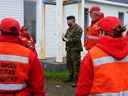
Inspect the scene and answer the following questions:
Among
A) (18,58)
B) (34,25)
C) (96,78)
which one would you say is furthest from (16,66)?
(34,25)

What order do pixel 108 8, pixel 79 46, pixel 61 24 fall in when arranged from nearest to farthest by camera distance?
pixel 79 46 < pixel 61 24 < pixel 108 8

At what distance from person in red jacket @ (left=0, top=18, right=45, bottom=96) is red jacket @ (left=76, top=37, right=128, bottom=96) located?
641mm

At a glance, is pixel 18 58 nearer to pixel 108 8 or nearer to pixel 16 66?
pixel 16 66

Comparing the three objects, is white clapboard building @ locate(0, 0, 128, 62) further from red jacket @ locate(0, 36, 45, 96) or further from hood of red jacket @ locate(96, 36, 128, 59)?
hood of red jacket @ locate(96, 36, 128, 59)

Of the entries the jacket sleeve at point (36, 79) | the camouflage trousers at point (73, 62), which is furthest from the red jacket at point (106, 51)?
the camouflage trousers at point (73, 62)

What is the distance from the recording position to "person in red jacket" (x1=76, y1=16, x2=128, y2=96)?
5793 millimetres

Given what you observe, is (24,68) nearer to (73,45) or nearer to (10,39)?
(10,39)

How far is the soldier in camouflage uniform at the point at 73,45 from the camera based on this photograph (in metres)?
14.6

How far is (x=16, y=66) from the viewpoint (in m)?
6.24

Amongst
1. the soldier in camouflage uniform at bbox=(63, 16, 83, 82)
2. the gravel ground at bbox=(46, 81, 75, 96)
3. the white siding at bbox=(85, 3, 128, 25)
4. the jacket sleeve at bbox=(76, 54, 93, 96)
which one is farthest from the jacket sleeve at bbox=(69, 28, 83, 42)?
the white siding at bbox=(85, 3, 128, 25)

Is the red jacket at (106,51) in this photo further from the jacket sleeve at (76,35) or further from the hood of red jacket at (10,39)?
the jacket sleeve at (76,35)

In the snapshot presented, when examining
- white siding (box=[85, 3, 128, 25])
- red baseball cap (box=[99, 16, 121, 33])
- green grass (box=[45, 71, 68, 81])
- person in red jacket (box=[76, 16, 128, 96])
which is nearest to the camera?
person in red jacket (box=[76, 16, 128, 96])

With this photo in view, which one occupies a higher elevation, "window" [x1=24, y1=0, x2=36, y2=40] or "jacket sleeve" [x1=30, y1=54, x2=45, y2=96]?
"window" [x1=24, y1=0, x2=36, y2=40]

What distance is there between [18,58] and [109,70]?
1101 millimetres
